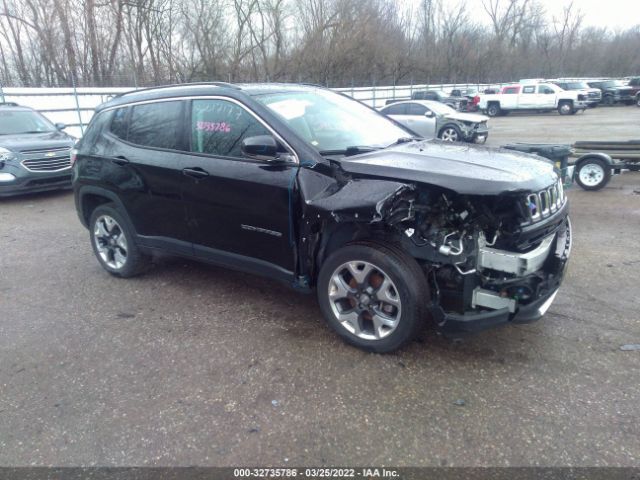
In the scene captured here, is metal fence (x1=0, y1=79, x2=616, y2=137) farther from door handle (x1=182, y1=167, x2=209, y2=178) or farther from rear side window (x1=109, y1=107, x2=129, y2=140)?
door handle (x1=182, y1=167, x2=209, y2=178)

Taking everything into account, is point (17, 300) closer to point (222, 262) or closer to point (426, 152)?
point (222, 262)

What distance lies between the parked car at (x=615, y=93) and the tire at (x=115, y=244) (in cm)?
3766

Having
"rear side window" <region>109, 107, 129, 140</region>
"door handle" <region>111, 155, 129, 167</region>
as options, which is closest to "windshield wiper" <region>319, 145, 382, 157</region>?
"door handle" <region>111, 155, 129, 167</region>

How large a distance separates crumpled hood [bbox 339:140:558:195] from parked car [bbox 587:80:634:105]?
120 feet

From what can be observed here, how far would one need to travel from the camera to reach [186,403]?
10.0 feet

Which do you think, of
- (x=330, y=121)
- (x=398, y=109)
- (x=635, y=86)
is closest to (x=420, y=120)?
(x=398, y=109)

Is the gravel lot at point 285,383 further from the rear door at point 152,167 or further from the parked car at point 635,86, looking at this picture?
the parked car at point 635,86

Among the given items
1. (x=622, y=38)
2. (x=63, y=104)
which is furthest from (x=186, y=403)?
(x=622, y=38)

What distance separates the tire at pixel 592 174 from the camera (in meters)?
8.66

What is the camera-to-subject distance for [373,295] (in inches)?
133

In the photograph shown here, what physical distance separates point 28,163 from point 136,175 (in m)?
5.78

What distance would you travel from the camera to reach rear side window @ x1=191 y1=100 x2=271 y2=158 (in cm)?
390

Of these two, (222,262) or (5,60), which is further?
(5,60)

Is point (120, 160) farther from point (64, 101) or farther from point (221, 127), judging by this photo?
point (64, 101)
